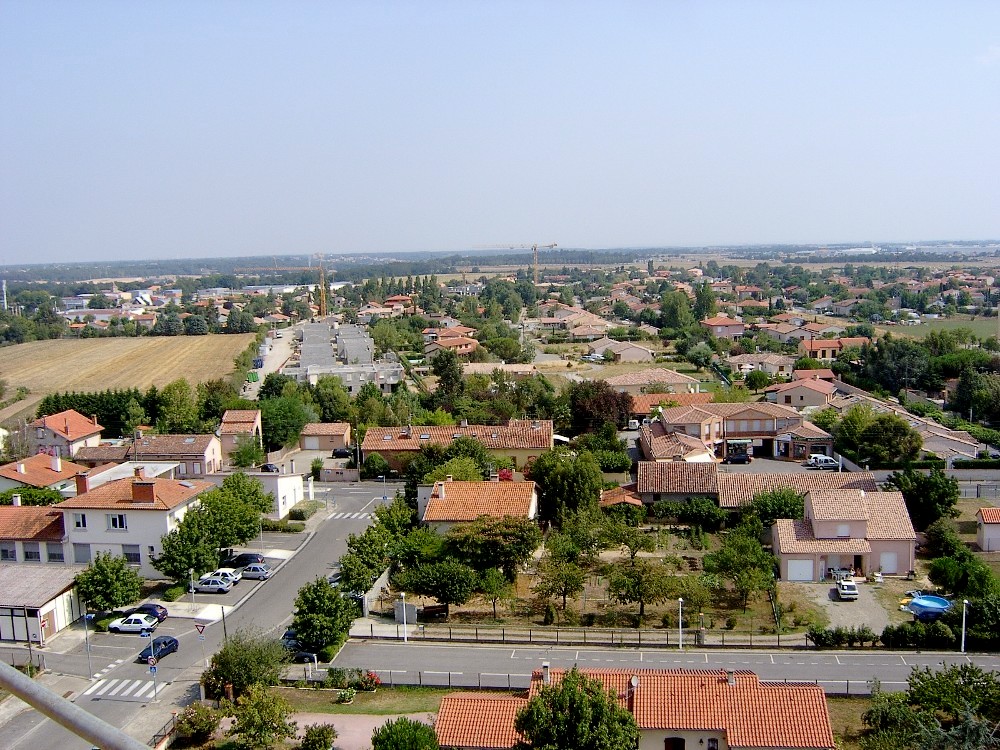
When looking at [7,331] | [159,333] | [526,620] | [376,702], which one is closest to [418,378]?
[526,620]

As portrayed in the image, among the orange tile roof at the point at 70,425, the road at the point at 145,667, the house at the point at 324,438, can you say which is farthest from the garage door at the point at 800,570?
the orange tile roof at the point at 70,425

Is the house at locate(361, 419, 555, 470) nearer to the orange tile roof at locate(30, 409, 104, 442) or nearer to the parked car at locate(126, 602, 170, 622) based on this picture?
the orange tile roof at locate(30, 409, 104, 442)

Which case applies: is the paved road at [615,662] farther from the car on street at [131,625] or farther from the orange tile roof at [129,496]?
the orange tile roof at [129,496]

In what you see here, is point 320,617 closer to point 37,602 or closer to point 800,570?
point 37,602

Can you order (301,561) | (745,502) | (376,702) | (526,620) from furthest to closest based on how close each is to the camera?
(745,502) < (301,561) < (526,620) < (376,702)

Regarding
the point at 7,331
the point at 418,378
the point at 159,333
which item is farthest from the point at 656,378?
the point at 7,331

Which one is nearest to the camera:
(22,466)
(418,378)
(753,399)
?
(22,466)

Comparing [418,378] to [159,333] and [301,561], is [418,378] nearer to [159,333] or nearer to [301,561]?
[301,561]

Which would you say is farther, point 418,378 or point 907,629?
point 418,378
